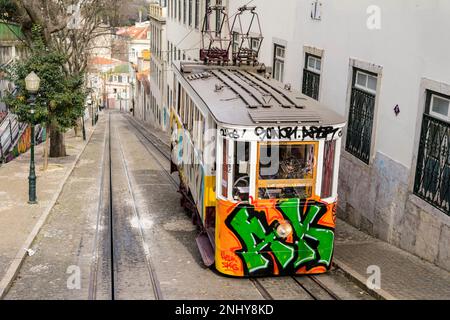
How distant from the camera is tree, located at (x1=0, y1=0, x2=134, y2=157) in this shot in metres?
20.5

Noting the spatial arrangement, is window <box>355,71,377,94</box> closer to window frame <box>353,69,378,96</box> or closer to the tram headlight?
window frame <box>353,69,378,96</box>

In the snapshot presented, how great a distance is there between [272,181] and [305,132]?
35.1 inches

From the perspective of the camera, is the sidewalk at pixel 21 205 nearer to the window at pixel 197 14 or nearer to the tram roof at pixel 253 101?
the tram roof at pixel 253 101

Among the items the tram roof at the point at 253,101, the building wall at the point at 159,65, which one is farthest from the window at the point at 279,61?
the building wall at the point at 159,65

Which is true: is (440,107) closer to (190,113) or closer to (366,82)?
(366,82)

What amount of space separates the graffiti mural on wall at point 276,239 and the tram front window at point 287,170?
241 mm

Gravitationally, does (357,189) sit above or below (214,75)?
below

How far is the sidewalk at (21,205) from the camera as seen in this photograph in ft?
34.9

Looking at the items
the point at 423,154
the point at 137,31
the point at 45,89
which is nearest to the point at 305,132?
the point at 423,154

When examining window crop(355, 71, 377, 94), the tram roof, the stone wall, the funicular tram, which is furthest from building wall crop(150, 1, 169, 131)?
the funicular tram

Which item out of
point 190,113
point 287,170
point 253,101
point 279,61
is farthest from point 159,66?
point 287,170
